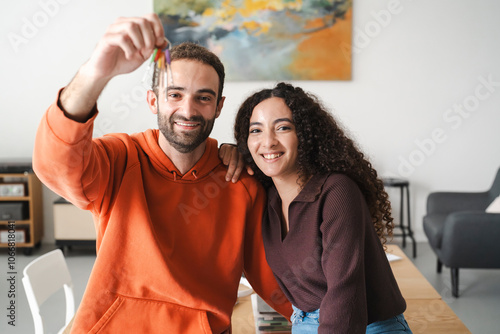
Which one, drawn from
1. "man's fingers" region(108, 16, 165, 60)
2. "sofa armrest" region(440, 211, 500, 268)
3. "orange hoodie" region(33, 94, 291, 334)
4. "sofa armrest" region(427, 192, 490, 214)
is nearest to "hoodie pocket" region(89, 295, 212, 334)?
"orange hoodie" region(33, 94, 291, 334)

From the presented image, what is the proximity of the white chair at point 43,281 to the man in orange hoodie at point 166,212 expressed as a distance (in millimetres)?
433

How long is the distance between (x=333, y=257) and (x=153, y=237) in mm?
511

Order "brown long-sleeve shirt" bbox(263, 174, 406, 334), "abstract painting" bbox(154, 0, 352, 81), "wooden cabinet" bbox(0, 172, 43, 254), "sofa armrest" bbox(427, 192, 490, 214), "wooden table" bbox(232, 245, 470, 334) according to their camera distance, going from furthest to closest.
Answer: "abstract painting" bbox(154, 0, 352, 81), "wooden cabinet" bbox(0, 172, 43, 254), "sofa armrest" bbox(427, 192, 490, 214), "wooden table" bbox(232, 245, 470, 334), "brown long-sleeve shirt" bbox(263, 174, 406, 334)

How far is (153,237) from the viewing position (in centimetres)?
128

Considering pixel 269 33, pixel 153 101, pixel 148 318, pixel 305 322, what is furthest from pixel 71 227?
pixel 305 322

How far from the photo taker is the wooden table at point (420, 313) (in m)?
1.56

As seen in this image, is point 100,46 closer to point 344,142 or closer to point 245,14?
point 344,142

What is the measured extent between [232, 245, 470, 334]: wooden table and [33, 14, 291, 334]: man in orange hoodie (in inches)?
10.8

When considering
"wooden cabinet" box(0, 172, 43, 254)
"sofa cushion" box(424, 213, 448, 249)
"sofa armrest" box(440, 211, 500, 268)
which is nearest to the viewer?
"sofa armrest" box(440, 211, 500, 268)

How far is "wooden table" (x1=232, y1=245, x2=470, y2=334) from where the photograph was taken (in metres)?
1.56

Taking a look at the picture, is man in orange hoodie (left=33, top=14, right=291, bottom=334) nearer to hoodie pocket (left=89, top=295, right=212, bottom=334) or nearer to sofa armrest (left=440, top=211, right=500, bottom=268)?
hoodie pocket (left=89, top=295, right=212, bottom=334)

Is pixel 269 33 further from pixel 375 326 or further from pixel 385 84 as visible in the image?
pixel 375 326

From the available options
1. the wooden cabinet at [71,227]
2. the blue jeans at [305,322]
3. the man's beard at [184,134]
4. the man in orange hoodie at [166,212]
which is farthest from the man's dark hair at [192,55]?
the wooden cabinet at [71,227]

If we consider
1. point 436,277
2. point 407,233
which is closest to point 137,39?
point 436,277
